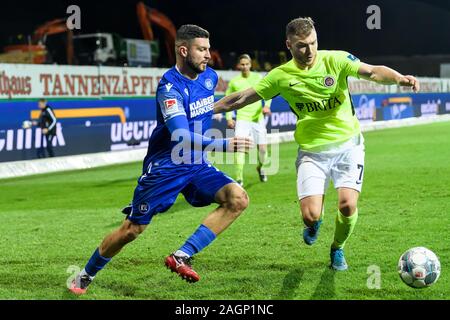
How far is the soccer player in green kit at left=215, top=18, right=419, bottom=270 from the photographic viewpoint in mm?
6207

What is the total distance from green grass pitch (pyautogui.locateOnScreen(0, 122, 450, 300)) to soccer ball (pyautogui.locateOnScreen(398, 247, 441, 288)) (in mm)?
84

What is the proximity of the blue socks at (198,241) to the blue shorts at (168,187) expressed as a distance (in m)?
0.25

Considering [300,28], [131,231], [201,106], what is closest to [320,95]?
[300,28]

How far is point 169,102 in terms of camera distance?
5379 mm

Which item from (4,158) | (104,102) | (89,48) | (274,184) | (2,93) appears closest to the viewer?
(274,184)

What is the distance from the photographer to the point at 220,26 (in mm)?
50938

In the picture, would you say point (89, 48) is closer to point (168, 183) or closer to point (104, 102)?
point (104, 102)

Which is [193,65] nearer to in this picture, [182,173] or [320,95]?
[182,173]

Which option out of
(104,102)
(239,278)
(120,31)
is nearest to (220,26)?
(120,31)

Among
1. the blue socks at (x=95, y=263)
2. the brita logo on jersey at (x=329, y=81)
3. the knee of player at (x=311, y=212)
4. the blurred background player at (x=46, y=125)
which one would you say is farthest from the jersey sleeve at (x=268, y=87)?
the blurred background player at (x=46, y=125)

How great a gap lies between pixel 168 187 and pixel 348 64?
201 centimetres

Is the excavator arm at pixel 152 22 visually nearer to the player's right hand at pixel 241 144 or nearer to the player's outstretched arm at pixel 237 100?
the player's outstretched arm at pixel 237 100

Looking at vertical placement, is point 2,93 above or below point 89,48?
below
